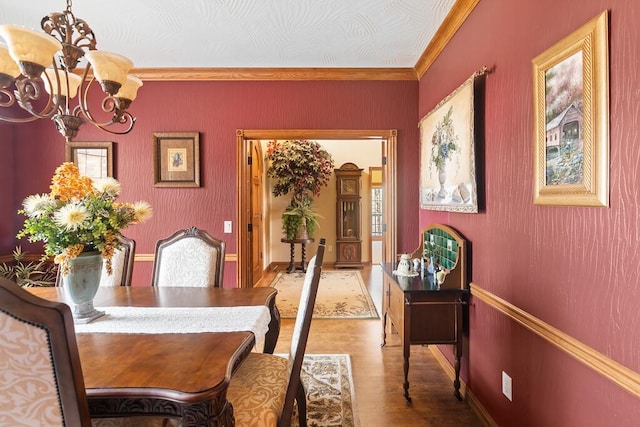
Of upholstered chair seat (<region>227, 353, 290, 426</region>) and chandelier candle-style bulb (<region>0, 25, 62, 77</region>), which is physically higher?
chandelier candle-style bulb (<region>0, 25, 62, 77</region>)

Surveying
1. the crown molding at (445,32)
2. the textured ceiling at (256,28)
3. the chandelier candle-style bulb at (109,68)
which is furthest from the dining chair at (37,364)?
the crown molding at (445,32)

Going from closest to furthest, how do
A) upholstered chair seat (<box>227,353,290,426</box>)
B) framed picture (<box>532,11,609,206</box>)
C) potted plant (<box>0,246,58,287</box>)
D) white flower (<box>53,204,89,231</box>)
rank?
1. framed picture (<box>532,11,609,206</box>)
2. upholstered chair seat (<box>227,353,290,426</box>)
3. white flower (<box>53,204,89,231</box>)
4. potted plant (<box>0,246,58,287</box>)

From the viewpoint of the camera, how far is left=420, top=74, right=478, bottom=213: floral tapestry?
7.04 ft

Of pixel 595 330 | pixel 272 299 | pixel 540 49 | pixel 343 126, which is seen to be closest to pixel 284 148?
pixel 343 126

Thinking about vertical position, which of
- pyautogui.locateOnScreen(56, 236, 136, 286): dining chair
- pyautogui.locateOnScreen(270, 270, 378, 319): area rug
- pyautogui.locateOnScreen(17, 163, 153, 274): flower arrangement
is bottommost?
pyautogui.locateOnScreen(270, 270, 378, 319): area rug

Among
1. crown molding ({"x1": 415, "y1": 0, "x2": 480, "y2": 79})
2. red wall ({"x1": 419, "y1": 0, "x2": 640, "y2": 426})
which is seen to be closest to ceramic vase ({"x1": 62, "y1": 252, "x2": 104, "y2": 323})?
red wall ({"x1": 419, "y1": 0, "x2": 640, "y2": 426})

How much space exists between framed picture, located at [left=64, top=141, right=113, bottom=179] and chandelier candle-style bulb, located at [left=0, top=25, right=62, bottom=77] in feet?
7.46

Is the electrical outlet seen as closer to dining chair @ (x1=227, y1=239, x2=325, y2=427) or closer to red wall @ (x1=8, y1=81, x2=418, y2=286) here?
dining chair @ (x1=227, y1=239, x2=325, y2=427)

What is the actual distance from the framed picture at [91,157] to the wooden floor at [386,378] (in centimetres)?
251

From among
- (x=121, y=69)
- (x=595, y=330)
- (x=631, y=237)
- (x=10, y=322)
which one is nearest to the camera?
(x=10, y=322)

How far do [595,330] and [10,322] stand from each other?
5.65 feet

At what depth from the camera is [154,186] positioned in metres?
3.59

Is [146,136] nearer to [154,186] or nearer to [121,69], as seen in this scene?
[154,186]

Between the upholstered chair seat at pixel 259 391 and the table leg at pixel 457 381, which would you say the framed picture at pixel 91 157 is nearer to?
the upholstered chair seat at pixel 259 391
